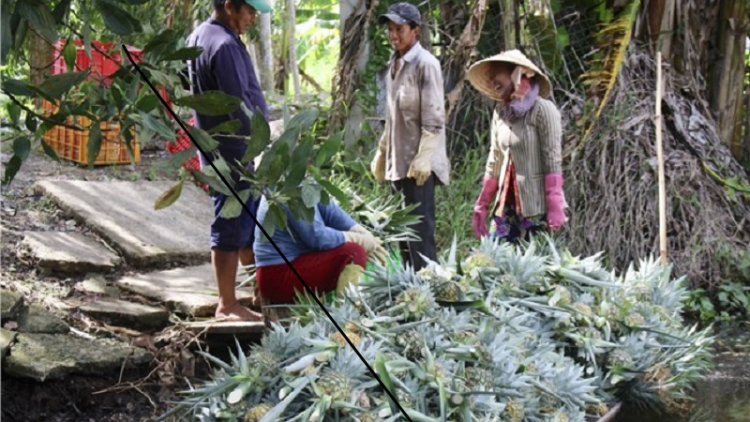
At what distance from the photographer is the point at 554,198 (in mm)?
6660

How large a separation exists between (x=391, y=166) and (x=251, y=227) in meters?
1.63

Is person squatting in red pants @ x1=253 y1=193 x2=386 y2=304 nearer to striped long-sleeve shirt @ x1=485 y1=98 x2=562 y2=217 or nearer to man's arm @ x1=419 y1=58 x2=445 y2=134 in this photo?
Result: striped long-sleeve shirt @ x1=485 y1=98 x2=562 y2=217

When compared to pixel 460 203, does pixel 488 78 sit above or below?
above

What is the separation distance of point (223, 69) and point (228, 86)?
0.09 metres

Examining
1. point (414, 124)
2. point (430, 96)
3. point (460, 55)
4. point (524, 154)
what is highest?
point (460, 55)

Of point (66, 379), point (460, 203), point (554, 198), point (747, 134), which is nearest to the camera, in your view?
point (66, 379)

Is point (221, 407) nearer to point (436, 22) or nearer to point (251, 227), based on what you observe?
point (251, 227)

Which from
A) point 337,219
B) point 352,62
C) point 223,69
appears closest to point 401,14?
point 223,69

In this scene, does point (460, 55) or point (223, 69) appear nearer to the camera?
point (223, 69)

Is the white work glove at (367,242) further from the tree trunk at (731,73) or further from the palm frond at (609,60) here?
the tree trunk at (731,73)

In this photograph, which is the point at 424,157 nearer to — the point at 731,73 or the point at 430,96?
the point at 430,96

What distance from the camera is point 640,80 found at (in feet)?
31.7

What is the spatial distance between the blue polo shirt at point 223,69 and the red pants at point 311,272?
0.74 m

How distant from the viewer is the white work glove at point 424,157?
710cm
